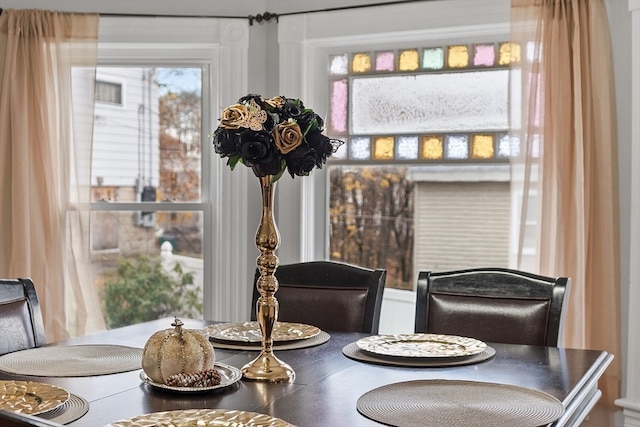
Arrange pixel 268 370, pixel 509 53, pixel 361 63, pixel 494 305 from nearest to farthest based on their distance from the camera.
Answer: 1. pixel 268 370
2. pixel 494 305
3. pixel 509 53
4. pixel 361 63

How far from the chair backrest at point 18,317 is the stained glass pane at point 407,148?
6.31 feet

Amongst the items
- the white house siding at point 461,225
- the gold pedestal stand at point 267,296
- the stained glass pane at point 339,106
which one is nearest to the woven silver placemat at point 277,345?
the gold pedestal stand at point 267,296

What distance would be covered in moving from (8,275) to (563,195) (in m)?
2.52

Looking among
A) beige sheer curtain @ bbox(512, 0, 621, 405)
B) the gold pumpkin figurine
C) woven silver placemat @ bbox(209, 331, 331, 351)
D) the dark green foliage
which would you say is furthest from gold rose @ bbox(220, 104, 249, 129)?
the dark green foliage

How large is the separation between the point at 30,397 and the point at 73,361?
→ 40 centimetres

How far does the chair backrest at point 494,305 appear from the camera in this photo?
2.41 meters

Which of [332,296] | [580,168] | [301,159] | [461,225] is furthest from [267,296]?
[461,225]

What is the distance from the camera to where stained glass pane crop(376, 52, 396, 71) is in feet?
12.6

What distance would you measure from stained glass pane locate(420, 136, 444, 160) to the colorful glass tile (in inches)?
17.5

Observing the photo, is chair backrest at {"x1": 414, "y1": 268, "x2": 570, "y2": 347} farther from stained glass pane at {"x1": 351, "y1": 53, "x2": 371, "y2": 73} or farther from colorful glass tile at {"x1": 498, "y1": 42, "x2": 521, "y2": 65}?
stained glass pane at {"x1": 351, "y1": 53, "x2": 371, "y2": 73}

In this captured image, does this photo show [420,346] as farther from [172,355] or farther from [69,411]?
[69,411]

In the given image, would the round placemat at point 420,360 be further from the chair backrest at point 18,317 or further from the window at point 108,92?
the window at point 108,92

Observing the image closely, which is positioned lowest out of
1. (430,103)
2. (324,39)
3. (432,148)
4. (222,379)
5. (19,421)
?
(222,379)

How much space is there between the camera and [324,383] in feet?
5.95
